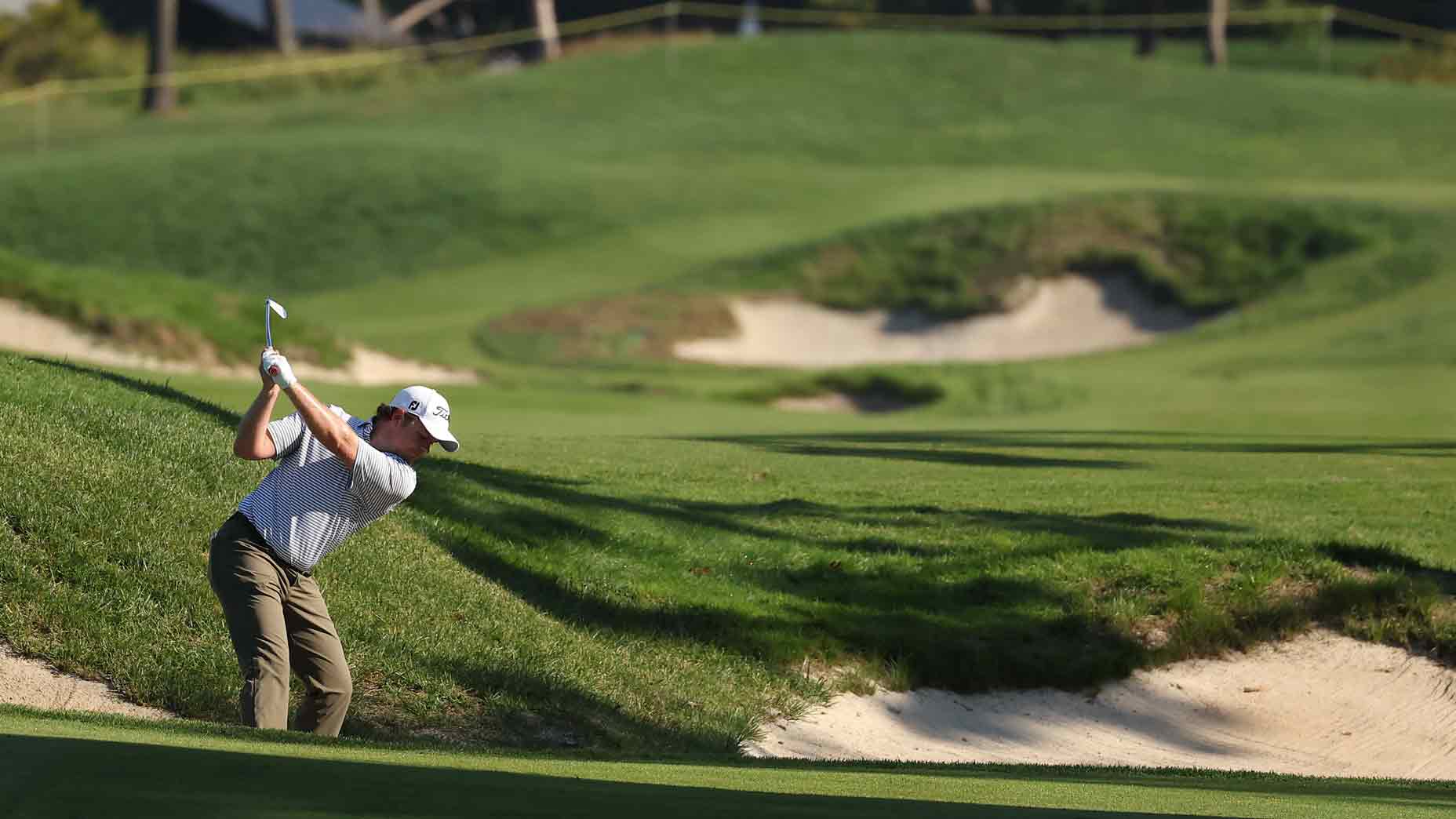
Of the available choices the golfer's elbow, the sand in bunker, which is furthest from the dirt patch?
the golfer's elbow

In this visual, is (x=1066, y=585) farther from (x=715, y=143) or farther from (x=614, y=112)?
(x=614, y=112)

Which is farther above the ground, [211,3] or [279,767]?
[211,3]

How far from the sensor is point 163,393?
14070mm

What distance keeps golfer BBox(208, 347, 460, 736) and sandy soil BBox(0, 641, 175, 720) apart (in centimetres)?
134

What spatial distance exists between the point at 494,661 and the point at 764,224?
3039 centimetres

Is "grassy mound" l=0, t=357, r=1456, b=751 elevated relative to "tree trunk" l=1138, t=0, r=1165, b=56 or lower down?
lower down

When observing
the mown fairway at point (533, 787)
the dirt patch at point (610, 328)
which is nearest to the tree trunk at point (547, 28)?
the dirt patch at point (610, 328)

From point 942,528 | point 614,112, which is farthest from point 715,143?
point 942,528

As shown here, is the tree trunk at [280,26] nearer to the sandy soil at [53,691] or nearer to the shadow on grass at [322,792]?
the sandy soil at [53,691]

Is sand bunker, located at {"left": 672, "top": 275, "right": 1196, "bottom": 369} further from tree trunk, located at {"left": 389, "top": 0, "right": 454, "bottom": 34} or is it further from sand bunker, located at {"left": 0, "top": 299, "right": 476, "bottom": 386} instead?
tree trunk, located at {"left": 389, "top": 0, "right": 454, "bottom": 34}

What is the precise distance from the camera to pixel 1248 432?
21.9 metres

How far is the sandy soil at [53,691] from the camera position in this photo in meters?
9.71

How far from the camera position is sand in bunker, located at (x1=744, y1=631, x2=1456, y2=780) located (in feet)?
38.0

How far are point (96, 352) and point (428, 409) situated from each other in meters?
16.8
